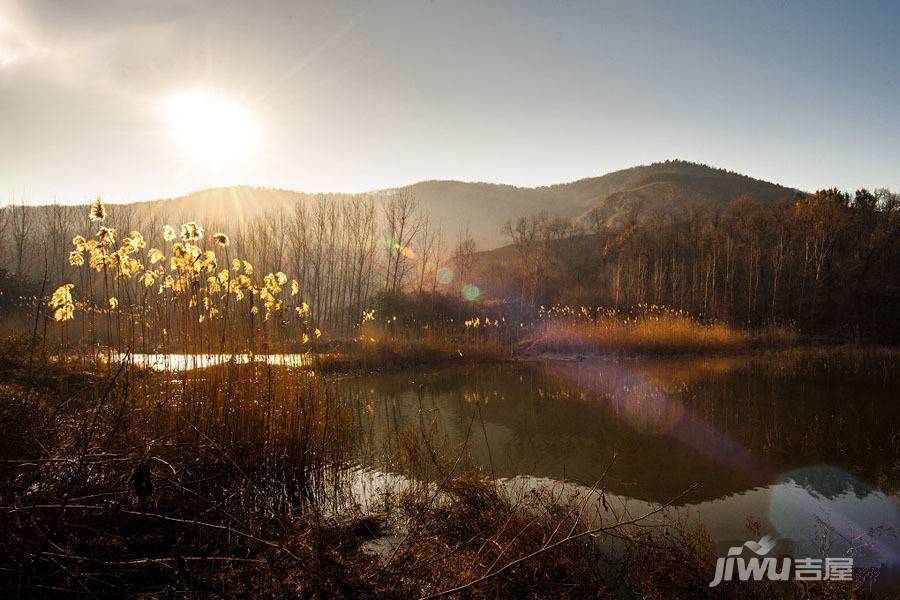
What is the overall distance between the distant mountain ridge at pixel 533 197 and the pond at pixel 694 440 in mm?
48506

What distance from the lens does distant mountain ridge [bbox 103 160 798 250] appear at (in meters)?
77.5

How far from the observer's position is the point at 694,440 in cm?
805

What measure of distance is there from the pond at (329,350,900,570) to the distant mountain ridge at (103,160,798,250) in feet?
159

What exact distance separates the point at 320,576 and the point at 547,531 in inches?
79.3

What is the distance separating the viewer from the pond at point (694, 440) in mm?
5227

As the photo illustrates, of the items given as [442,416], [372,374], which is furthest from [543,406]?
[372,374]

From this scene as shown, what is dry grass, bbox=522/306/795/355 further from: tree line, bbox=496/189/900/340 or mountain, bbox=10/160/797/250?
mountain, bbox=10/160/797/250

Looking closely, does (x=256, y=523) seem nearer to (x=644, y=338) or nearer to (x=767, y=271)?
(x=644, y=338)

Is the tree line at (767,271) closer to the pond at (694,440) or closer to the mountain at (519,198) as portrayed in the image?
the pond at (694,440)

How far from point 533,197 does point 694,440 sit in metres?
117

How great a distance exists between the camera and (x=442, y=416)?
401 inches

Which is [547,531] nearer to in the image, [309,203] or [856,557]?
[856,557]

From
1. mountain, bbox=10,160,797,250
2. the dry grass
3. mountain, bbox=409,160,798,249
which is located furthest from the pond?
mountain, bbox=409,160,798,249

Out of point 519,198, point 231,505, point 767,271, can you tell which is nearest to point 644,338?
point 231,505
